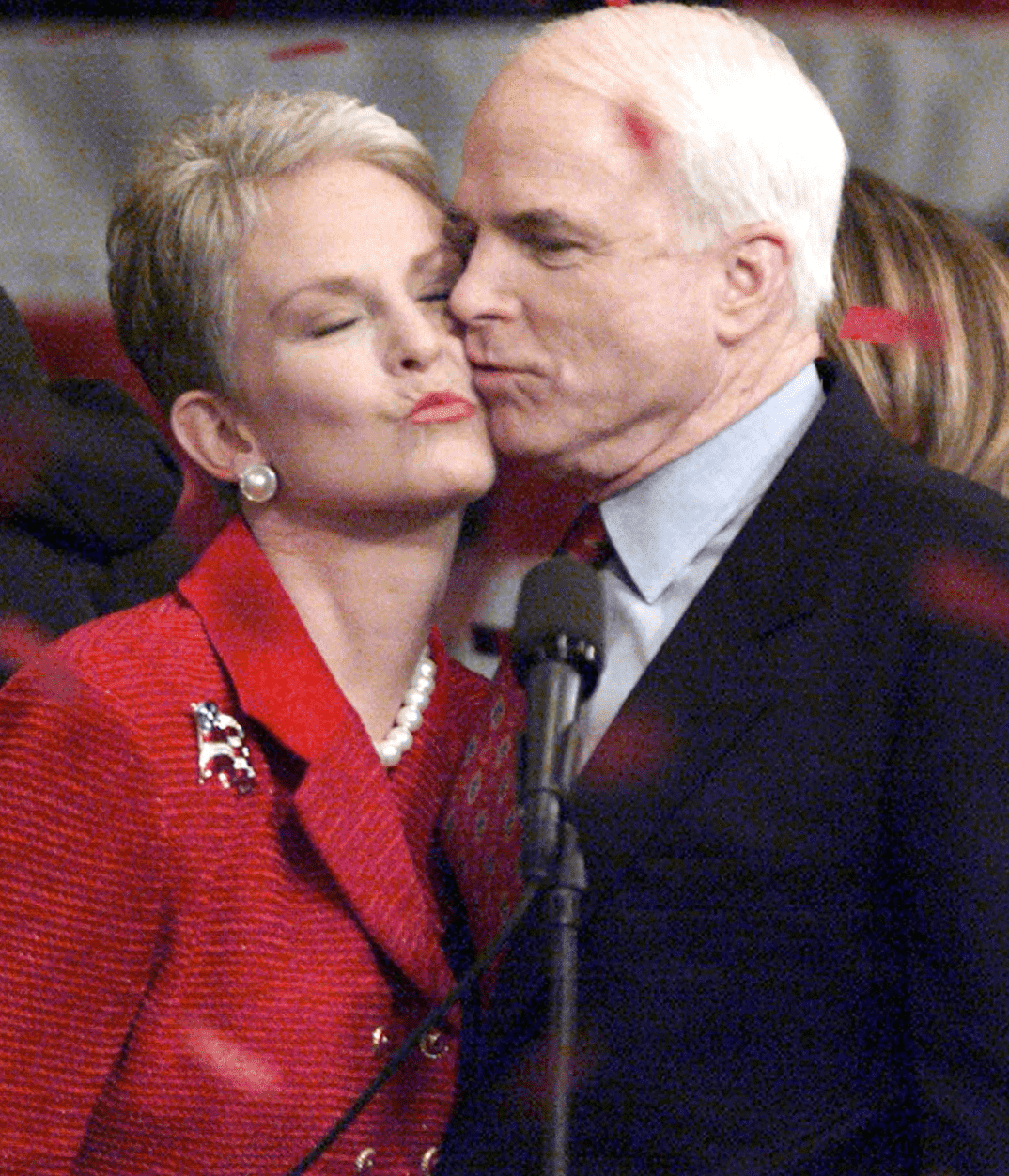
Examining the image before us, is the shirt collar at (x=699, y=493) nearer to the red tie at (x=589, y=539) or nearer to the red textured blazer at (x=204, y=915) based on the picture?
the red tie at (x=589, y=539)

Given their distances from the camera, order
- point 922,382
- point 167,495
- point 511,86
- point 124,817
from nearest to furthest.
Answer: point 124,817 → point 511,86 → point 167,495 → point 922,382

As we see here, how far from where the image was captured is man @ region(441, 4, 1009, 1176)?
1.00 metres

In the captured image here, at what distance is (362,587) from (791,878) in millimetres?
383

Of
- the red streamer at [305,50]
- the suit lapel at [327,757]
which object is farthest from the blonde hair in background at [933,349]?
→ the red streamer at [305,50]

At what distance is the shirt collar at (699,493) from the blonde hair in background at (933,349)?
1.01 ft

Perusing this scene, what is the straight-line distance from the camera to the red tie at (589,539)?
1.21 meters

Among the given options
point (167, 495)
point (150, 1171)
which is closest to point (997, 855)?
point (150, 1171)

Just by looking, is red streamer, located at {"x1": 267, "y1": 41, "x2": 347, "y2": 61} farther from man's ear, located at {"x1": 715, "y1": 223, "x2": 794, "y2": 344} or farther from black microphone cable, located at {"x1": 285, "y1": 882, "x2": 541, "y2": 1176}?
black microphone cable, located at {"x1": 285, "y1": 882, "x2": 541, "y2": 1176}

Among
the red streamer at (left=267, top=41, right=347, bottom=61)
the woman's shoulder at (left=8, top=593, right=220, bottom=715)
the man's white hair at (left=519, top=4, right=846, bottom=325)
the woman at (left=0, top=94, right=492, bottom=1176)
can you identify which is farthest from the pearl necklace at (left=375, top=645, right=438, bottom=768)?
the red streamer at (left=267, top=41, right=347, bottom=61)

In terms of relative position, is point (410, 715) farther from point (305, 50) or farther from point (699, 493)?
point (305, 50)

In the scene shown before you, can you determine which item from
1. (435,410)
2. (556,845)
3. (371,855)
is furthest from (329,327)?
(556,845)

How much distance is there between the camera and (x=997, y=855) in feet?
3.18

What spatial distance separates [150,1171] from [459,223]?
64 cm

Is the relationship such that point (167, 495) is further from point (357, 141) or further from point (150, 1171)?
point (150, 1171)
